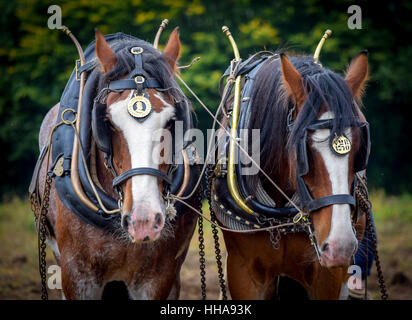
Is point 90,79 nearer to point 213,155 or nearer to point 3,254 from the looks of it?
point 213,155

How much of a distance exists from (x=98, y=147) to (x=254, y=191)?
990mm

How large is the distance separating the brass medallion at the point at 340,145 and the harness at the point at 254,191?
88 mm

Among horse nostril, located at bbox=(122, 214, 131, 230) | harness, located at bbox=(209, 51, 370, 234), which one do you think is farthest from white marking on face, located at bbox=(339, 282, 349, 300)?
horse nostril, located at bbox=(122, 214, 131, 230)

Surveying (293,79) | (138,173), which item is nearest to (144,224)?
(138,173)

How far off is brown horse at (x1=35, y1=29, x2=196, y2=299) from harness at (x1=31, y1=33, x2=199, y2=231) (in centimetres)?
4

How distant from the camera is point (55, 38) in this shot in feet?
33.6

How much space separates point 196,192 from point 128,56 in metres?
1.01

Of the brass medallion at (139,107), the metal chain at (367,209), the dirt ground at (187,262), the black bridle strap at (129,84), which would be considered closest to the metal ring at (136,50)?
the black bridle strap at (129,84)

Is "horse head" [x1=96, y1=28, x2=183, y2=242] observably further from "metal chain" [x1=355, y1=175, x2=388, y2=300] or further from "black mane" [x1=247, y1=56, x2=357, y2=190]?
"metal chain" [x1=355, y1=175, x2=388, y2=300]

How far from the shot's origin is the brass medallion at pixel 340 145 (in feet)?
8.46

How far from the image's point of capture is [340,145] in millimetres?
2586

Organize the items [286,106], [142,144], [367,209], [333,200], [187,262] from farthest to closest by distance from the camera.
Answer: [187,262] < [367,209] < [286,106] < [142,144] < [333,200]

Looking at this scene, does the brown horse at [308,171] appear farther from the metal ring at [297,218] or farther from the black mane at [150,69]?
the black mane at [150,69]

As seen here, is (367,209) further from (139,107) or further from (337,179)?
(139,107)
